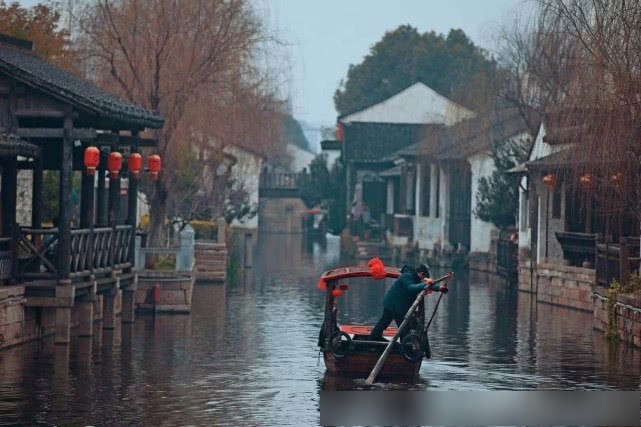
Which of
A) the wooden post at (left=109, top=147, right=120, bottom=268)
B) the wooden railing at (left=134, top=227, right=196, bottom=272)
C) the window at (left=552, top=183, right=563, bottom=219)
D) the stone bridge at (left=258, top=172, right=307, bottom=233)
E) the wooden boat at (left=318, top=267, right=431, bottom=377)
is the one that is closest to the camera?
the wooden boat at (left=318, top=267, right=431, bottom=377)

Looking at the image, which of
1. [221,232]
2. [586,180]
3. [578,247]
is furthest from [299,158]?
[586,180]

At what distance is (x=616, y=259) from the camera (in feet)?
102

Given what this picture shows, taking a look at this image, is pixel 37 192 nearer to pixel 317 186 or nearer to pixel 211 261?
pixel 211 261

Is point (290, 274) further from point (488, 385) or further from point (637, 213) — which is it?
point (488, 385)

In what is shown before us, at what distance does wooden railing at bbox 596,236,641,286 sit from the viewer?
98.9 ft

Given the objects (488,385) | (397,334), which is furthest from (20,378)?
(488,385)

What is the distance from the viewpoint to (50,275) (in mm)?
26141

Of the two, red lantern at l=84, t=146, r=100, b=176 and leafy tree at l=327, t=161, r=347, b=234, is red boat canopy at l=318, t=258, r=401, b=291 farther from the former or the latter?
leafy tree at l=327, t=161, r=347, b=234

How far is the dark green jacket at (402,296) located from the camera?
23.5m

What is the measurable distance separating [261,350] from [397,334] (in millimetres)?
5457

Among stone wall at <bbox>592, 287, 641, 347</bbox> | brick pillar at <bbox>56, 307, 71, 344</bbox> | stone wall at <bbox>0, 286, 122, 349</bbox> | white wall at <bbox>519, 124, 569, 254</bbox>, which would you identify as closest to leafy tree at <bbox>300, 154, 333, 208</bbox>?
white wall at <bbox>519, 124, 569, 254</bbox>

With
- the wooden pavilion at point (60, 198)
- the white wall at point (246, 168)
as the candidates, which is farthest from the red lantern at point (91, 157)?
the white wall at point (246, 168)

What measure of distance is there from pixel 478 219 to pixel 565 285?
706 inches

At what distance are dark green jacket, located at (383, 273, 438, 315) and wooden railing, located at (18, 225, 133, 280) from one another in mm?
→ 6339
